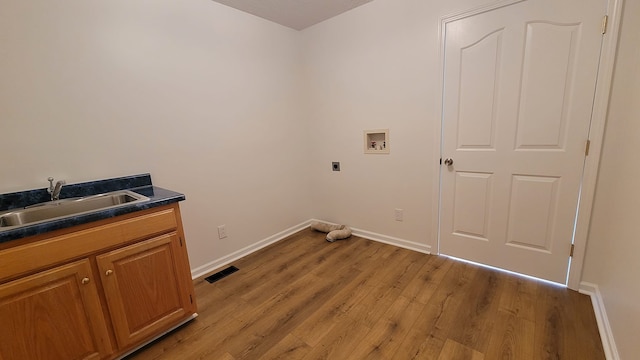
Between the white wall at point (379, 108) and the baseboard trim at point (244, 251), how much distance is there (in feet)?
1.55

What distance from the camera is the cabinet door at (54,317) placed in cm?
112

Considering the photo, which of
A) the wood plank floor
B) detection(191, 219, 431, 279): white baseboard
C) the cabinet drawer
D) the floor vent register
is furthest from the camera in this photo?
detection(191, 219, 431, 279): white baseboard

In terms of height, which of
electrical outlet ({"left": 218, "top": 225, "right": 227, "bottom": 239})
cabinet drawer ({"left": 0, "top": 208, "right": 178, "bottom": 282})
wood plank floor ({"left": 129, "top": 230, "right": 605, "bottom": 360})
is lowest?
wood plank floor ({"left": 129, "top": 230, "right": 605, "bottom": 360})

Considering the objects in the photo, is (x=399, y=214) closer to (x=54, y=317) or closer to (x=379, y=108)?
(x=379, y=108)

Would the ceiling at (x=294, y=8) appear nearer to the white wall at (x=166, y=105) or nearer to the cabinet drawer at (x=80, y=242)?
the white wall at (x=166, y=105)

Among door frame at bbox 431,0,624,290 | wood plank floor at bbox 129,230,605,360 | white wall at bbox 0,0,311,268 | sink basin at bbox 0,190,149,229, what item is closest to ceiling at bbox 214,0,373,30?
white wall at bbox 0,0,311,268

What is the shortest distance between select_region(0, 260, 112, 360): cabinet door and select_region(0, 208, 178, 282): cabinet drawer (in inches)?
2.1

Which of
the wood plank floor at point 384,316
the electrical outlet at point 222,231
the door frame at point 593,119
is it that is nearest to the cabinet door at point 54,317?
the wood plank floor at point 384,316

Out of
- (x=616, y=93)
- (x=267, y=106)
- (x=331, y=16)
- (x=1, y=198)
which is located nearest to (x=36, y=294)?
(x=1, y=198)

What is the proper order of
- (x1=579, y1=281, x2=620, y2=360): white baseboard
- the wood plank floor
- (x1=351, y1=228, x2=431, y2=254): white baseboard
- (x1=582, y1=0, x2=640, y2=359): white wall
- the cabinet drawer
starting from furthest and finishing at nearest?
(x1=351, y1=228, x2=431, y2=254): white baseboard, the wood plank floor, (x1=579, y1=281, x2=620, y2=360): white baseboard, (x1=582, y1=0, x2=640, y2=359): white wall, the cabinet drawer

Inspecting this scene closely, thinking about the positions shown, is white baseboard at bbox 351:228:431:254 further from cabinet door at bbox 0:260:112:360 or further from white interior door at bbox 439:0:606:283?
cabinet door at bbox 0:260:112:360

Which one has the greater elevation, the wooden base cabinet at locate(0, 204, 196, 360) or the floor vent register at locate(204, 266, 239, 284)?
the wooden base cabinet at locate(0, 204, 196, 360)

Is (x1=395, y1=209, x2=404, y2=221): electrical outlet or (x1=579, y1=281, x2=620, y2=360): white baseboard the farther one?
(x1=395, y1=209, x2=404, y2=221): electrical outlet

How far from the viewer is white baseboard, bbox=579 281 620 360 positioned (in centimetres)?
133
